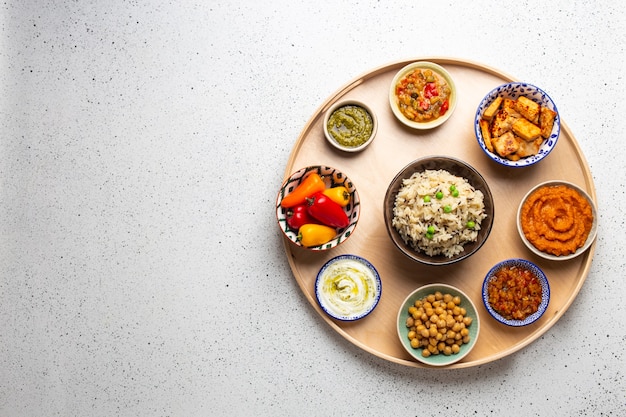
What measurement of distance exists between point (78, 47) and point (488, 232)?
325 centimetres

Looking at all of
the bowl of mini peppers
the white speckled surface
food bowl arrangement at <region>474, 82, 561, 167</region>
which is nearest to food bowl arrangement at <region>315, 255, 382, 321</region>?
the bowl of mini peppers

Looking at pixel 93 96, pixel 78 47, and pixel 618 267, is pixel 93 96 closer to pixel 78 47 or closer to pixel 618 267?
pixel 78 47

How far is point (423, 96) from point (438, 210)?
2.63 feet

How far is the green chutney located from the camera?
362 cm

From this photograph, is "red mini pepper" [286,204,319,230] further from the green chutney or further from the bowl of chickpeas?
the bowl of chickpeas

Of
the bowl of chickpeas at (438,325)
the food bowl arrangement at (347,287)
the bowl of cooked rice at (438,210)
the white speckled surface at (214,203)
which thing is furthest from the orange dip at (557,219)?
the food bowl arrangement at (347,287)

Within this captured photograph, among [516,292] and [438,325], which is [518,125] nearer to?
[516,292]

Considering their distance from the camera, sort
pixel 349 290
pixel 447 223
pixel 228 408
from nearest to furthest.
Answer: pixel 447 223, pixel 349 290, pixel 228 408

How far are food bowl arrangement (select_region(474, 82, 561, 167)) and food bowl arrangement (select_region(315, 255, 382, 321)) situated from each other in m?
1.10

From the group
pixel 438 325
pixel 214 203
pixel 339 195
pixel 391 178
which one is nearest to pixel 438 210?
pixel 391 178

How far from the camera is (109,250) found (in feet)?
13.4

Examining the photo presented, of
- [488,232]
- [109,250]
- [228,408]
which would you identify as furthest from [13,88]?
[488,232]

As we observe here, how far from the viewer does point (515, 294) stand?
3.50 m

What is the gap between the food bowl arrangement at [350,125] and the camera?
11.8 ft
